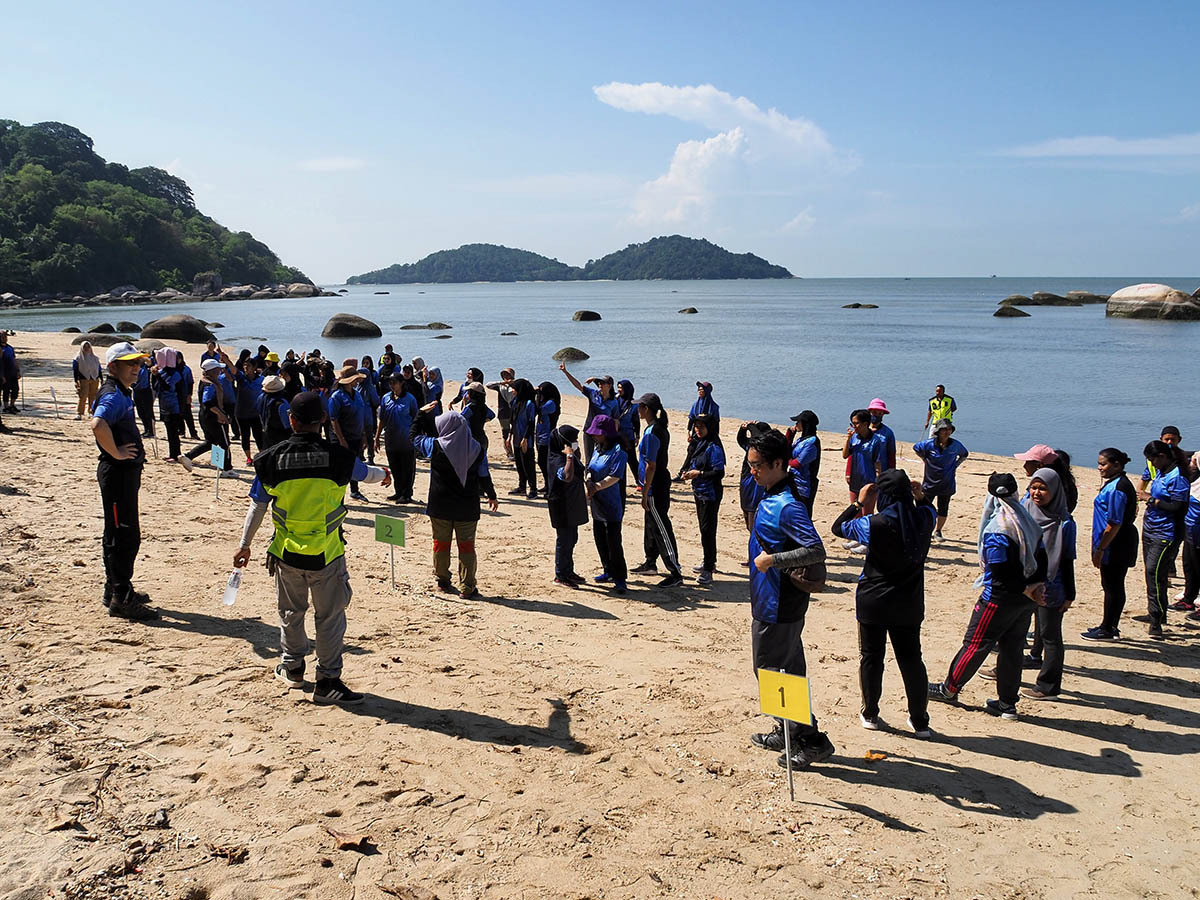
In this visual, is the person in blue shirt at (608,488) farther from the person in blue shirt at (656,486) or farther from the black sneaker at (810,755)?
the black sneaker at (810,755)

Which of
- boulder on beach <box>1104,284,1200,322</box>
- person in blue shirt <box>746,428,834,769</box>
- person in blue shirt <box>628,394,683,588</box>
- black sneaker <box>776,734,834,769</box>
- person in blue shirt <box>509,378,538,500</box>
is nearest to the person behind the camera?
person in blue shirt <box>746,428,834,769</box>

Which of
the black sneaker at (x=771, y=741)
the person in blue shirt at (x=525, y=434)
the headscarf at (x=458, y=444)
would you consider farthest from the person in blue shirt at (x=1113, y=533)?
the person in blue shirt at (x=525, y=434)

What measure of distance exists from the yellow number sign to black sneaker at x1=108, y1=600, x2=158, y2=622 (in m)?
5.08

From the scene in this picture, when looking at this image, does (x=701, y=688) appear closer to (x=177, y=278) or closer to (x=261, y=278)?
(x=177, y=278)

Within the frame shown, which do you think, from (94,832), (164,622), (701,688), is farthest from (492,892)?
(164,622)

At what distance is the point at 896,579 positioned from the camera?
5.47 m

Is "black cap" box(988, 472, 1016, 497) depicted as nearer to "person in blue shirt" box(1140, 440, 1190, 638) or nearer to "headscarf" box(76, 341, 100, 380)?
"person in blue shirt" box(1140, 440, 1190, 638)

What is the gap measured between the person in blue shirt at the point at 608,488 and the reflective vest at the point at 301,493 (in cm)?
359

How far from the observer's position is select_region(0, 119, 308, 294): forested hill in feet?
352

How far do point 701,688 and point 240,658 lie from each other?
11.5 ft

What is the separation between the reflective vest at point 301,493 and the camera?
5.42 meters

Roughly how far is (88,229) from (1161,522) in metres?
133

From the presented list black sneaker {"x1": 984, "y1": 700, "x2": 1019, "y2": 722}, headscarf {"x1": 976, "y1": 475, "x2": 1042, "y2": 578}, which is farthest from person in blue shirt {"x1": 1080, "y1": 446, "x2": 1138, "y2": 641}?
black sneaker {"x1": 984, "y1": 700, "x2": 1019, "y2": 722}

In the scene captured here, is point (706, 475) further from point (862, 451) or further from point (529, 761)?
point (529, 761)
